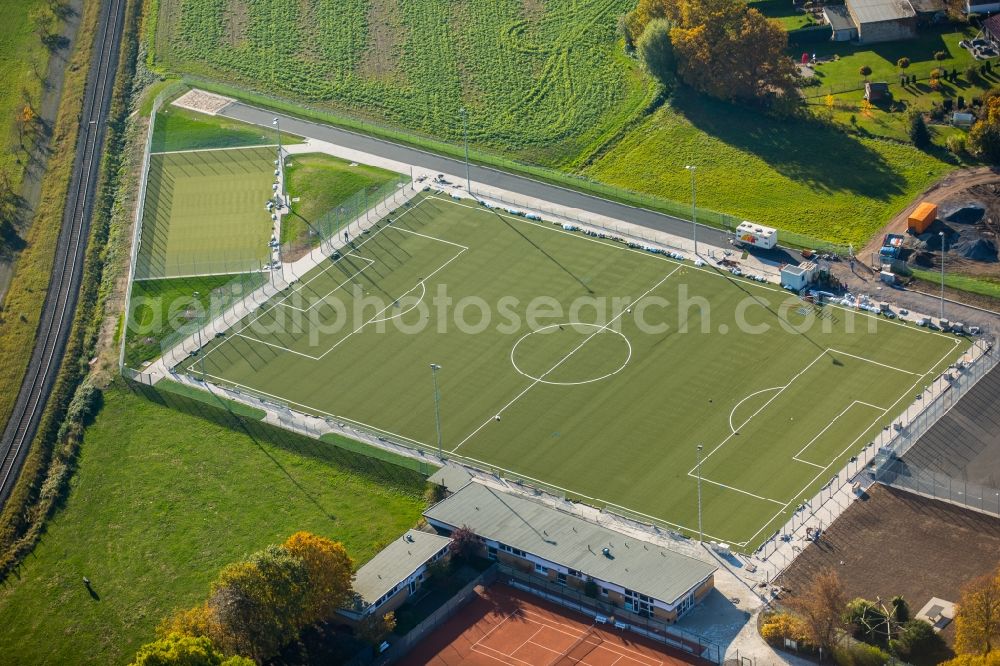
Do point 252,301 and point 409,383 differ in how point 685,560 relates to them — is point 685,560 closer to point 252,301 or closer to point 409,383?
point 409,383

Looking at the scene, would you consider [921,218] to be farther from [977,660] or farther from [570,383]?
[977,660]

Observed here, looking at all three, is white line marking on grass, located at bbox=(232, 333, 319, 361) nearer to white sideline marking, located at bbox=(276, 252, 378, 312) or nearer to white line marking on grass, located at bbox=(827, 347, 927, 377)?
white sideline marking, located at bbox=(276, 252, 378, 312)

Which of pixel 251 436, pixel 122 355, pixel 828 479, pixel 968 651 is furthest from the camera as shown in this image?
pixel 122 355

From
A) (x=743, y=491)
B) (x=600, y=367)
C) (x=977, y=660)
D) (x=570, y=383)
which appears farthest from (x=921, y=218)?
(x=977, y=660)

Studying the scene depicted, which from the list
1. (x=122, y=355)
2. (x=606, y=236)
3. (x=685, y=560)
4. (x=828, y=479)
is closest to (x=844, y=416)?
(x=828, y=479)

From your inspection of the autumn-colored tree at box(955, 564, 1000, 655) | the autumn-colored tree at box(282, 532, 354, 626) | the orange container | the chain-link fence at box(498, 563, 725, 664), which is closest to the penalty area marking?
the chain-link fence at box(498, 563, 725, 664)

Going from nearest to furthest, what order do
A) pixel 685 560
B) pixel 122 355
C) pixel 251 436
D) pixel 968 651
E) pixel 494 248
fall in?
pixel 968 651 → pixel 685 560 → pixel 251 436 → pixel 122 355 → pixel 494 248
